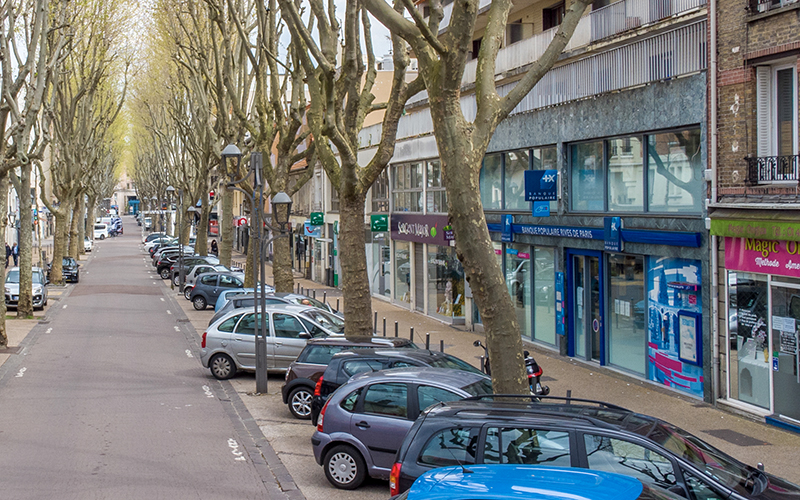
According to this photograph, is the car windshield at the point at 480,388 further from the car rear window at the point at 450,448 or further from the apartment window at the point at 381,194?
the apartment window at the point at 381,194

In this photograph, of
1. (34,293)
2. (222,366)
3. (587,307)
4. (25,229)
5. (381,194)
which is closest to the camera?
(222,366)

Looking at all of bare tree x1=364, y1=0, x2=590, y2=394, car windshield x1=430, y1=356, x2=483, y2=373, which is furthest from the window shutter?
car windshield x1=430, y1=356, x2=483, y2=373

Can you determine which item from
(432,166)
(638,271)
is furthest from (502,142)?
(638,271)

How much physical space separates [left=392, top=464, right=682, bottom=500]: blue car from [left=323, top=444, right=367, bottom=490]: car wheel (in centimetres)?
494

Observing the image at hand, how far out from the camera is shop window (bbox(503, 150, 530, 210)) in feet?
72.0

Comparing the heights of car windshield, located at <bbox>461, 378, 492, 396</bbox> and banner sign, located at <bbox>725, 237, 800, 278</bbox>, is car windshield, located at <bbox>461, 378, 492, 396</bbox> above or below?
below

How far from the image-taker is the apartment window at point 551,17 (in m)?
22.8

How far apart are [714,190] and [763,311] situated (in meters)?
2.32

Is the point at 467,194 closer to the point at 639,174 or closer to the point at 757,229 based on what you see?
the point at 757,229

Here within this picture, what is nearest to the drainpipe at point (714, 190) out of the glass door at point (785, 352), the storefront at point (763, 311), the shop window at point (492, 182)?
the storefront at point (763, 311)

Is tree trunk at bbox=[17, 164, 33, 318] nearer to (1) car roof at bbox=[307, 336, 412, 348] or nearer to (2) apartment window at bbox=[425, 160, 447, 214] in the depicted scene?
(2) apartment window at bbox=[425, 160, 447, 214]

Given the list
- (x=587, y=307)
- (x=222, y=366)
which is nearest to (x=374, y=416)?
(x=222, y=366)

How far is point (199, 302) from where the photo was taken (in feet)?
107

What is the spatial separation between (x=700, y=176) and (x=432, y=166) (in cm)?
1340
